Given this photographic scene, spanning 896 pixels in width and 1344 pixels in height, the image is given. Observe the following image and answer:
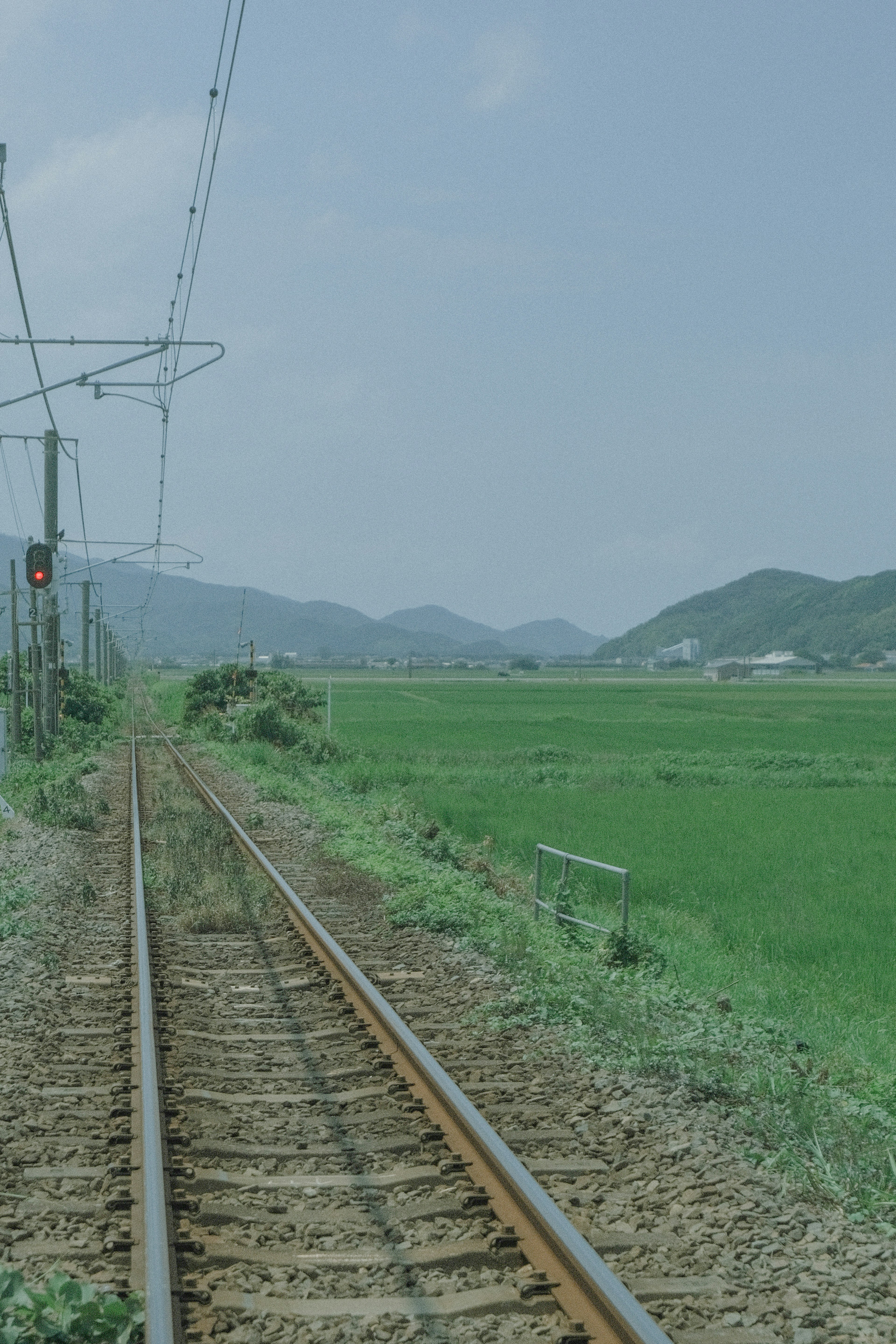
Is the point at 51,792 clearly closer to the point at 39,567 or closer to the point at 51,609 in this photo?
the point at 39,567

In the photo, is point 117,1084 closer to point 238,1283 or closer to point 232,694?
point 238,1283

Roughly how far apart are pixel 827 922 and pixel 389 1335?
1010 cm

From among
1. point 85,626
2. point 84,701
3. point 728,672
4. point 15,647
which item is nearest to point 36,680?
point 15,647

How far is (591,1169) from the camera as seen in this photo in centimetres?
571

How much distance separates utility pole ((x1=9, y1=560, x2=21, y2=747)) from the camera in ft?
94.3

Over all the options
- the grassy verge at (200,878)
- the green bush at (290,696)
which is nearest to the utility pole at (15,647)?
the grassy verge at (200,878)

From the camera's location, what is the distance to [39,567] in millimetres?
20219

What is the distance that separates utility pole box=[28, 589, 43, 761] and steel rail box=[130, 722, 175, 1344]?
71.3 feet

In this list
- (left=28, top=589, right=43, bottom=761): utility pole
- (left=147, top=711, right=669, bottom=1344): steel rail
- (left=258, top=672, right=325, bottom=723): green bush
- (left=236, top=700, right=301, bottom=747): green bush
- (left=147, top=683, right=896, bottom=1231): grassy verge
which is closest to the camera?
(left=147, top=711, right=669, bottom=1344): steel rail

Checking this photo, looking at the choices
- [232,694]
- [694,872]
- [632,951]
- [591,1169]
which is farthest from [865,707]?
[591,1169]

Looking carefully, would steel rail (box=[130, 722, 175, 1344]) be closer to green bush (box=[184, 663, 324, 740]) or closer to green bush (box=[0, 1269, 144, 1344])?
green bush (box=[0, 1269, 144, 1344])

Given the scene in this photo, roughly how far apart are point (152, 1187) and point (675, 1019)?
418 cm

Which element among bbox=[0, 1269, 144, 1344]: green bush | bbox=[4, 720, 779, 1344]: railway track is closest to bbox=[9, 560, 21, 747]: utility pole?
bbox=[4, 720, 779, 1344]: railway track

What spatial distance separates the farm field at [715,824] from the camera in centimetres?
1069
